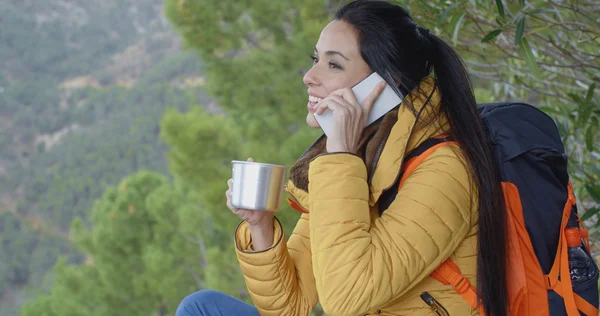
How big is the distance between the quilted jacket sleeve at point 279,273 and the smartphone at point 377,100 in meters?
0.27

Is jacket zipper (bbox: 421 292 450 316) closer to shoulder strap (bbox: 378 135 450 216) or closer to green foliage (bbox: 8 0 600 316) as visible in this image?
shoulder strap (bbox: 378 135 450 216)

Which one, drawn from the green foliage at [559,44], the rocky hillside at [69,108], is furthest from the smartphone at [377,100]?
the rocky hillside at [69,108]

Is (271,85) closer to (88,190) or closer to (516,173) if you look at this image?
(516,173)

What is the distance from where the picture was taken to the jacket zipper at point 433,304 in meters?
1.04

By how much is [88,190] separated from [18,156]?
509cm

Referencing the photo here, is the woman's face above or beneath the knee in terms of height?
above

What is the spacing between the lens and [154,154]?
20.7 m

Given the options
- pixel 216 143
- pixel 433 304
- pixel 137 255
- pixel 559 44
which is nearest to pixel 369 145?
pixel 433 304

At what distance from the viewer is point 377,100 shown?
1.10m

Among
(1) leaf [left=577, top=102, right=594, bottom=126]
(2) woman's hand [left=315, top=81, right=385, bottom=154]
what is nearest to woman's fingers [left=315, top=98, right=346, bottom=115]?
(2) woman's hand [left=315, top=81, right=385, bottom=154]

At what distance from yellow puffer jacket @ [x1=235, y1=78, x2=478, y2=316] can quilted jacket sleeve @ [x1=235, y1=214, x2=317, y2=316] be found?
0.22m

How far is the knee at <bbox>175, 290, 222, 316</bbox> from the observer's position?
1283 mm

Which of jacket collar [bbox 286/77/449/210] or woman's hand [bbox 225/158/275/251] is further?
woman's hand [bbox 225/158/275/251]

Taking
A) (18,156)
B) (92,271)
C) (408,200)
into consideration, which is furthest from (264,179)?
(18,156)
